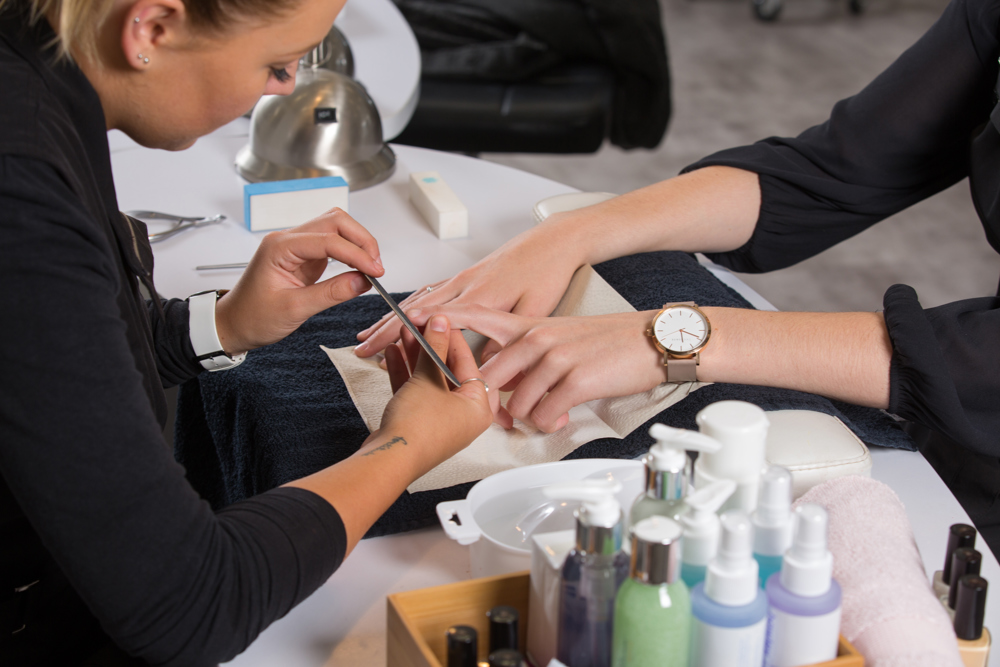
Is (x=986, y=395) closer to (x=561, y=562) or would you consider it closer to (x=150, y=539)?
(x=561, y=562)

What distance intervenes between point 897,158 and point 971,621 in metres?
0.73

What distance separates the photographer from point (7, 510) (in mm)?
703

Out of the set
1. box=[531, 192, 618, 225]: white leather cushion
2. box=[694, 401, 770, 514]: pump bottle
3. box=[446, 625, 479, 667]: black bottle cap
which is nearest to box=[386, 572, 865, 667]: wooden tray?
box=[446, 625, 479, 667]: black bottle cap

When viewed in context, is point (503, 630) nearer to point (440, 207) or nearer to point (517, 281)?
point (517, 281)

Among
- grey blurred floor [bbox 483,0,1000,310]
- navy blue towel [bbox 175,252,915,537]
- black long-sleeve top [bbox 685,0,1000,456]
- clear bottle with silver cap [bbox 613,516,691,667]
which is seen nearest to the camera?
clear bottle with silver cap [bbox 613,516,691,667]

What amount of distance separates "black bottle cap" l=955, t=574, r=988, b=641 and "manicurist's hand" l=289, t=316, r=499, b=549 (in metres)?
0.37

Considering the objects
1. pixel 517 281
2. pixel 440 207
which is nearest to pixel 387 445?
pixel 517 281

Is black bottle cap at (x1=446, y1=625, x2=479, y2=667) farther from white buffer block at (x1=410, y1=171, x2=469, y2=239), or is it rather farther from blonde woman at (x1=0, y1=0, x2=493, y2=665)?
white buffer block at (x1=410, y1=171, x2=469, y2=239)

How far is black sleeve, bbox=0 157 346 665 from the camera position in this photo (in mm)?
517

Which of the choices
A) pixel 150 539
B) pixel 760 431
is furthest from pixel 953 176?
pixel 150 539

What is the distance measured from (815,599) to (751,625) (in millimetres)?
42

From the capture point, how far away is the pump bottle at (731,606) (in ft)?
1.55

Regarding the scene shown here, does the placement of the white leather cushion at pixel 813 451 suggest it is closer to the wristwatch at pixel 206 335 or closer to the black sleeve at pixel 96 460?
the black sleeve at pixel 96 460

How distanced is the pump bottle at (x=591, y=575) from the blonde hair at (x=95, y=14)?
1.22 feet
